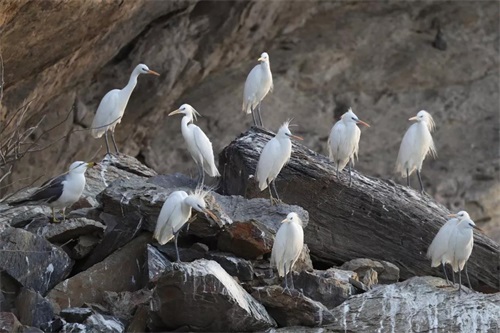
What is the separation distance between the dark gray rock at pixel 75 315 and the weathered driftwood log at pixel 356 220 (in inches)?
139

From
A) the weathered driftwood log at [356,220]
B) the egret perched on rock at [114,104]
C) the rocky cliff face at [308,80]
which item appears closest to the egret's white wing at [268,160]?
the weathered driftwood log at [356,220]

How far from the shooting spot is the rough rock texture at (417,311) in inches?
497

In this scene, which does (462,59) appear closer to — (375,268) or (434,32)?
(434,32)

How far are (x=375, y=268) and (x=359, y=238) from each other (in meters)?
0.81

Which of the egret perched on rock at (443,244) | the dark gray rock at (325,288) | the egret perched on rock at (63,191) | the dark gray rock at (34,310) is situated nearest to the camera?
the dark gray rock at (34,310)

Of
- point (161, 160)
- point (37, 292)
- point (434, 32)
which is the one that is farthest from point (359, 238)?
point (434, 32)

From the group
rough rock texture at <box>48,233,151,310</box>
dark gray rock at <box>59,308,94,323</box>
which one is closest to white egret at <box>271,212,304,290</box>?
rough rock texture at <box>48,233,151,310</box>

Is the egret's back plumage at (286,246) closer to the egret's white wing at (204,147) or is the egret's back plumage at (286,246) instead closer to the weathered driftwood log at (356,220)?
the weathered driftwood log at (356,220)

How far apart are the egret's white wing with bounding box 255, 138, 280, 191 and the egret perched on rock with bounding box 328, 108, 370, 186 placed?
3.58ft

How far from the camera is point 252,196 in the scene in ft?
51.6

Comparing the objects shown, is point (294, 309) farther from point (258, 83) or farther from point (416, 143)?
point (258, 83)

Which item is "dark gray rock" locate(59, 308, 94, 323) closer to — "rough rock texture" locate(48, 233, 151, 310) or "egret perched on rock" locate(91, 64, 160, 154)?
"rough rock texture" locate(48, 233, 151, 310)

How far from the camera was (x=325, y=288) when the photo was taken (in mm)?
13477

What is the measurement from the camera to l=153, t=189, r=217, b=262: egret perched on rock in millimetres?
13438
